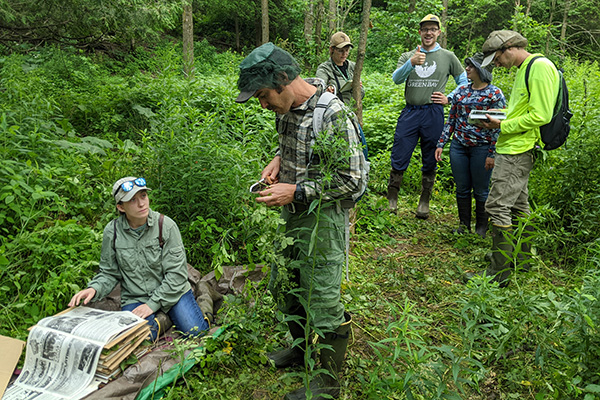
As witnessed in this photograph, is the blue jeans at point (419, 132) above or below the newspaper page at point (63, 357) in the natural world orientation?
above

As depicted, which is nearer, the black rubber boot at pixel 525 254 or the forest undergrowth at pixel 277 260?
the forest undergrowth at pixel 277 260

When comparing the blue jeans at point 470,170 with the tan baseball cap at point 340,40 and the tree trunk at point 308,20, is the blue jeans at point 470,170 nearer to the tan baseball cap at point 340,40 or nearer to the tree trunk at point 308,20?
the tan baseball cap at point 340,40

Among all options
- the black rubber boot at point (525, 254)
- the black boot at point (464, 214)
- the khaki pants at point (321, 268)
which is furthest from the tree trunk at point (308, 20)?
the khaki pants at point (321, 268)

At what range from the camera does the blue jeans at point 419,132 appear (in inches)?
214

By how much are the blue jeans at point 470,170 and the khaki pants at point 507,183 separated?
36.5 inches

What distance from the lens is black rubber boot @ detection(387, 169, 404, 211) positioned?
→ 227 inches

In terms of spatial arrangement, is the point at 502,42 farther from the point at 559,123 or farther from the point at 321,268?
the point at 321,268

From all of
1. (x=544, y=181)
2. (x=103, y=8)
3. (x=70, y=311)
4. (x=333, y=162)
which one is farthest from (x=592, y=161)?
(x=103, y=8)

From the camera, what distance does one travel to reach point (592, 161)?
15.0 ft

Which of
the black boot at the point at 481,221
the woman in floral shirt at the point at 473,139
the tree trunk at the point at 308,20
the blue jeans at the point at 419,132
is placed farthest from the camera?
the tree trunk at the point at 308,20

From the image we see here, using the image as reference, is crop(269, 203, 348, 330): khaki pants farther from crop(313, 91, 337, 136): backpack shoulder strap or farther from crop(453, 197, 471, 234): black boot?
crop(453, 197, 471, 234): black boot

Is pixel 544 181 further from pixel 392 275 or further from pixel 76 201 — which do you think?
pixel 76 201

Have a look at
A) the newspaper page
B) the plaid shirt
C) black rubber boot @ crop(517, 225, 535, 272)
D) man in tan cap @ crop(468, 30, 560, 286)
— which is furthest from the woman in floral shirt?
the newspaper page

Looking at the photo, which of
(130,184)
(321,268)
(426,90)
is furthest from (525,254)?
(130,184)
